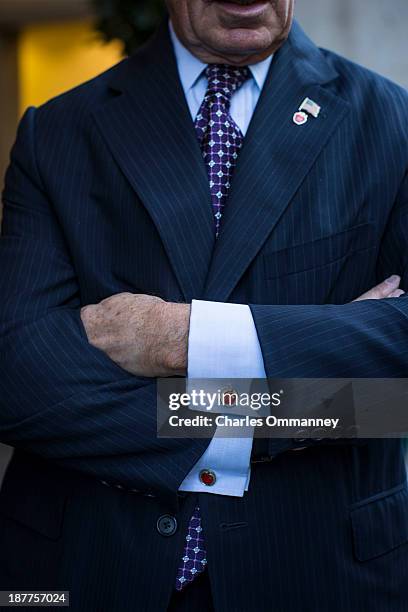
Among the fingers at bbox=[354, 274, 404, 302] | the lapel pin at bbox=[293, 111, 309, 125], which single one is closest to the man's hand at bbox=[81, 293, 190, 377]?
the fingers at bbox=[354, 274, 404, 302]

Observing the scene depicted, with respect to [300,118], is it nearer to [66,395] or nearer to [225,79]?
[225,79]

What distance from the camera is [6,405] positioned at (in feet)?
6.84

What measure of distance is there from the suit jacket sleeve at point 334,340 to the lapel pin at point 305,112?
0.47m

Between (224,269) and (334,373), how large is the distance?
321 millimetres

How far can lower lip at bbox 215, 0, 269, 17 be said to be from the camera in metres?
2.21

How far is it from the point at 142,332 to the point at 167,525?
1.32 feet

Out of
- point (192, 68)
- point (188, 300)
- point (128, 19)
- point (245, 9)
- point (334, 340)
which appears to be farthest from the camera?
point (128, 19)

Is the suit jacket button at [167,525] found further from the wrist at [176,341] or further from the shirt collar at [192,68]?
the shirt collar at [192,68]

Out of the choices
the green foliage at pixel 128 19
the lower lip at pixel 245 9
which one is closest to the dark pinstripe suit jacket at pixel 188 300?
the lower lip at pixel 245 9

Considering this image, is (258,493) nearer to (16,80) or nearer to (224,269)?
(224,269)

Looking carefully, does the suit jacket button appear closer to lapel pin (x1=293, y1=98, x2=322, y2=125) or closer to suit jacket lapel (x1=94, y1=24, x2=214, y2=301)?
suit jacket lapel (x1=94, y1=24, x2=214, y2=301)

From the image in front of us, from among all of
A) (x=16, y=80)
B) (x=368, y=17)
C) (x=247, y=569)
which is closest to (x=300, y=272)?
(x=247, y=569)

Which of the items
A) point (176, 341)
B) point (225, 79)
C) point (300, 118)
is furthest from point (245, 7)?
point (176, 341)

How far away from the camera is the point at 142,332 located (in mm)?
2039
